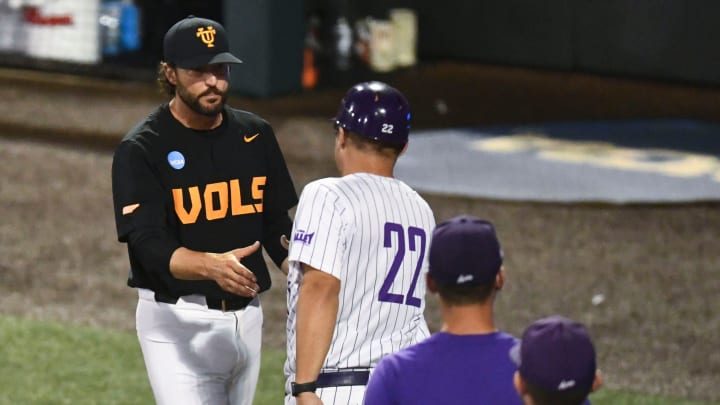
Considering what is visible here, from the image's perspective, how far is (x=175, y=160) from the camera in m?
4.99

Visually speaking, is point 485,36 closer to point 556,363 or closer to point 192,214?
point 192,214

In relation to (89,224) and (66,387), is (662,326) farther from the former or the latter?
(89,224)

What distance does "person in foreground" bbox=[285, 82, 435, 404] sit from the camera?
166 inches

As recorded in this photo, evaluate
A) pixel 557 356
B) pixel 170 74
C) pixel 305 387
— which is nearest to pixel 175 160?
pixel 170 74

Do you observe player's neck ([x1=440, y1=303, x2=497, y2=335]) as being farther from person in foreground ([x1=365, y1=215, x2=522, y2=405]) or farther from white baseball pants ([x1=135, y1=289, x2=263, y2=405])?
white baseball pants ([x1=135, y1=289, x2=263, y2=405])

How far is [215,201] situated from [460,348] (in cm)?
175

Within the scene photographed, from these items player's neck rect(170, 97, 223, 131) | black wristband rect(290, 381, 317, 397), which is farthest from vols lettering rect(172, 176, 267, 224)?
black wristband rect(290, 381, 317, 397)

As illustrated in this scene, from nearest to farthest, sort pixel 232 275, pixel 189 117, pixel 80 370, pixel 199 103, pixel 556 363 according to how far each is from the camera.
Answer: pixel 556 363, pixel 232 275, pixel 199 103, pixel 189 117, pixel 80 370

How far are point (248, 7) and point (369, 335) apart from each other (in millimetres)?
11359

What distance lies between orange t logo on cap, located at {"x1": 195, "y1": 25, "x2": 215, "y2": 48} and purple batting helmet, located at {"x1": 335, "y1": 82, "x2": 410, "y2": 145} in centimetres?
79

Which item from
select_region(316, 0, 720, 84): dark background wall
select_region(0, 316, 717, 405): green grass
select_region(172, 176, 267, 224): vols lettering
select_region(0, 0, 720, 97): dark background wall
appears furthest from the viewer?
select_region(316, 0, 720, 84): dark background wall

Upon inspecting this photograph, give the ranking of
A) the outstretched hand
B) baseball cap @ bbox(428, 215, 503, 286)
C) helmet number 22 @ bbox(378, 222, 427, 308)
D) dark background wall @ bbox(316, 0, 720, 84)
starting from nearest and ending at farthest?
baseball cap @ bbox(428, 215, 503, 286)
helmet number 22 @ bbox(378, 222, 427, 308)
the outstretched hand
dark background wall @ bbox(316, 0, 720, 84)

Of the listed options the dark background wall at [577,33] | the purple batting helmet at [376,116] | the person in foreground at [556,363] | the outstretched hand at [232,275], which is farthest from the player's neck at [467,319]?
the dark background wall at [577,33]

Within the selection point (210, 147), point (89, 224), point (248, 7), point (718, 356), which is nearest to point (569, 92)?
point (248, 7)
